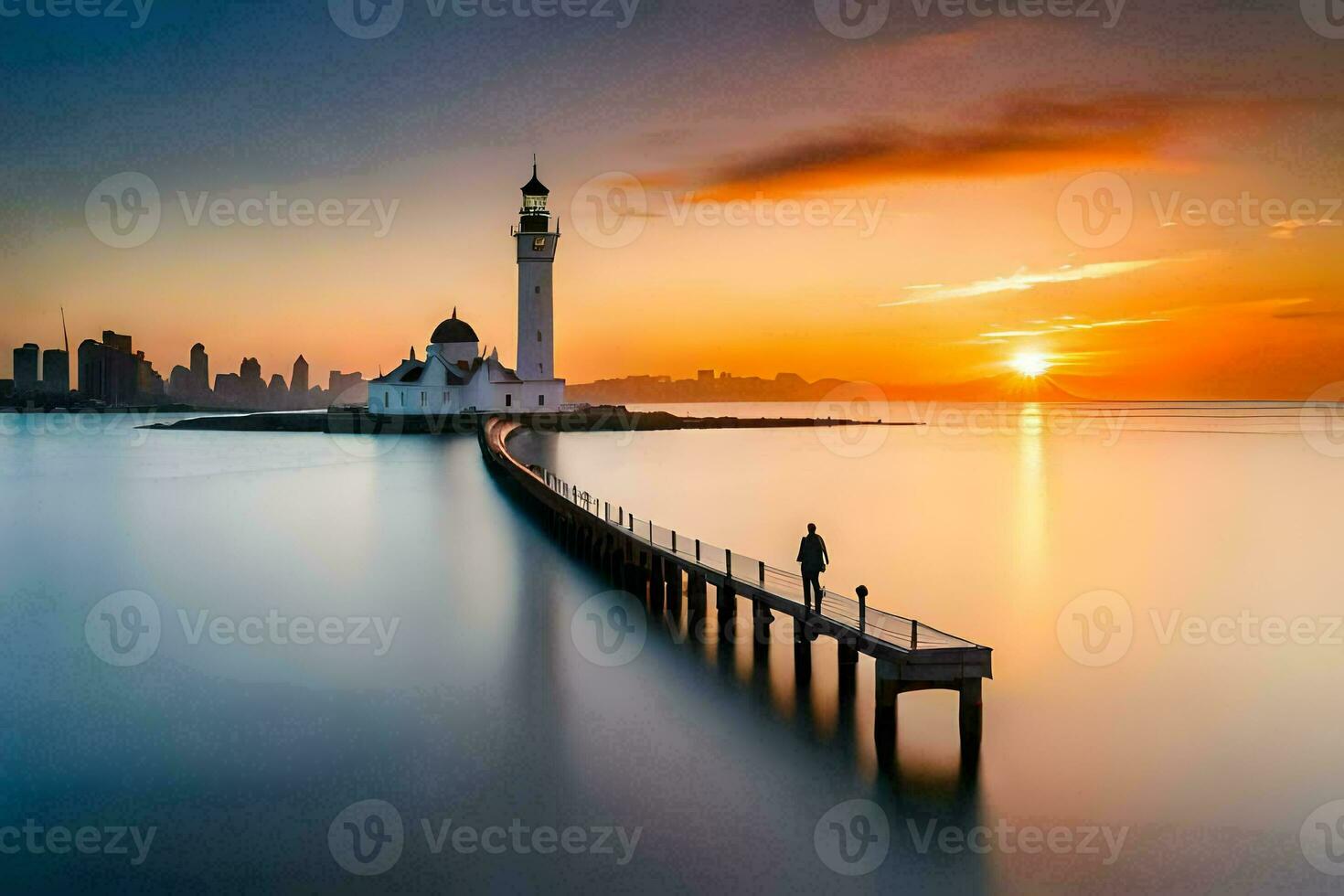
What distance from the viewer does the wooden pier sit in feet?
44.5

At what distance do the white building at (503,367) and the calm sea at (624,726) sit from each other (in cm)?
5863

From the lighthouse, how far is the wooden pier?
63.8 m

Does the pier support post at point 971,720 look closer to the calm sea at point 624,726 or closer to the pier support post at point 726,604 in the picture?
the calm sea at point 624,726

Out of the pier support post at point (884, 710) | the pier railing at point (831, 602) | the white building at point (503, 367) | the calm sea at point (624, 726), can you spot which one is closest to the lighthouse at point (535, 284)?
the white building at point (503, 367)

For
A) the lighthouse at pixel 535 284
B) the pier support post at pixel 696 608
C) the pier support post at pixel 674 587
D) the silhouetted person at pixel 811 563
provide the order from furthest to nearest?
1. the lighthouse at pixel 535 284
2. the pier support post at pixel 674 587
3. the pier support post at pixel 696 608
4. the silhouetted person at pixel 811 563

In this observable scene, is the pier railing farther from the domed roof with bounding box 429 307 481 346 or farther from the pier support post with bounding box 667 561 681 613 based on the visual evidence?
the domed roof with bounding box 429 307 481 346

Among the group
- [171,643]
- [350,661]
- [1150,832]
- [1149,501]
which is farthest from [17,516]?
[1149,501]

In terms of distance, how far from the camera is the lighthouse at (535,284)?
9731 centimetres

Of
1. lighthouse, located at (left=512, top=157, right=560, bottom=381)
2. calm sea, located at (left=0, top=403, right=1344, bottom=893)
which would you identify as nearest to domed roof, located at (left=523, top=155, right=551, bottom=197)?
lighthouse, located at (left=512, top=157, right=560, bottom=381)

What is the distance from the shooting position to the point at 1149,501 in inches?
2137

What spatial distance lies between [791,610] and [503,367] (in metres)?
89.2

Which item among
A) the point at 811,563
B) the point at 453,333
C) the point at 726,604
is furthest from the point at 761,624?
the point at 453,333

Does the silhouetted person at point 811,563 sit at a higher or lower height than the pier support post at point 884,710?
higher

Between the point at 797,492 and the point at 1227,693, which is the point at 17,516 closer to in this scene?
the point at 797,492
